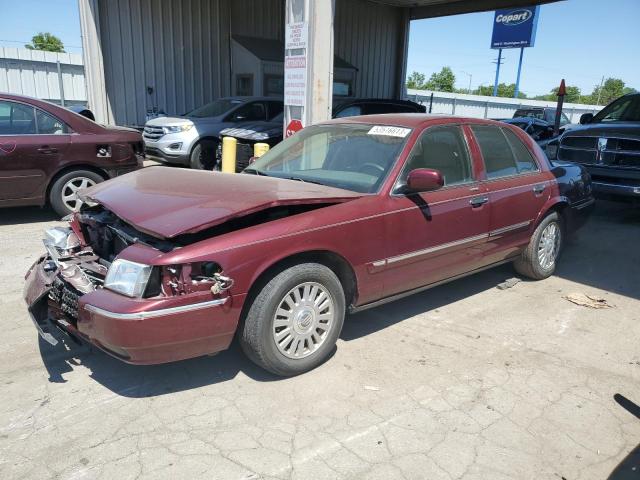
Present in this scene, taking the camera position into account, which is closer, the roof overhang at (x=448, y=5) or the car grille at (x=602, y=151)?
the car grille at (x=602, y=151)

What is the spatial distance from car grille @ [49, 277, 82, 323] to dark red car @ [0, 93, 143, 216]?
13.5ft

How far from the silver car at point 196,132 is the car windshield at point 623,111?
6.98 meters

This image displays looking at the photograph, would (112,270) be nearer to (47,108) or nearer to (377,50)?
(47,108)

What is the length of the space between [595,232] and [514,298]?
3569 mm

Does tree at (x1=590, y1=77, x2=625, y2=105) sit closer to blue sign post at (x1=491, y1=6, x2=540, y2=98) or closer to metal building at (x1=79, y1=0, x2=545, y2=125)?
blue sign post at (x1=491, y1=6, x2=540, y2=98)

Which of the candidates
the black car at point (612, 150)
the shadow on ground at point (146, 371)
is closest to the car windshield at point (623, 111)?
the black car at point (612, 150)

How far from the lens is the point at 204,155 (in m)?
11.2

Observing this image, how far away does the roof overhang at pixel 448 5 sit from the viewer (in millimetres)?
12789

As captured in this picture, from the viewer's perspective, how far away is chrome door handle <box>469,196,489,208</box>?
438 centimetres

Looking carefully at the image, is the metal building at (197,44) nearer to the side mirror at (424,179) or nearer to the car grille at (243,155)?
the car grille at (243,155)

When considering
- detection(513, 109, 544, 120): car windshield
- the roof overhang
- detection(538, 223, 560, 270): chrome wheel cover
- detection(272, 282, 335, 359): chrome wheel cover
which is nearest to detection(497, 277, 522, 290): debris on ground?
detection(538, 223, 560, 270): chrome wheel cover

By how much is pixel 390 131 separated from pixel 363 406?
2167 mm

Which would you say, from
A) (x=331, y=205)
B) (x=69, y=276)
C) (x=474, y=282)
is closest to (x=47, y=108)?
(x=69, y=276)

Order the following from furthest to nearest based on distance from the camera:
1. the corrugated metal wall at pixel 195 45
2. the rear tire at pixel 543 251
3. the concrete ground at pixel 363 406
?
the corrugated metal wall at pixel 195 45, the rear tire at pixel 543 251, the concrete ground at pixel 363 406
